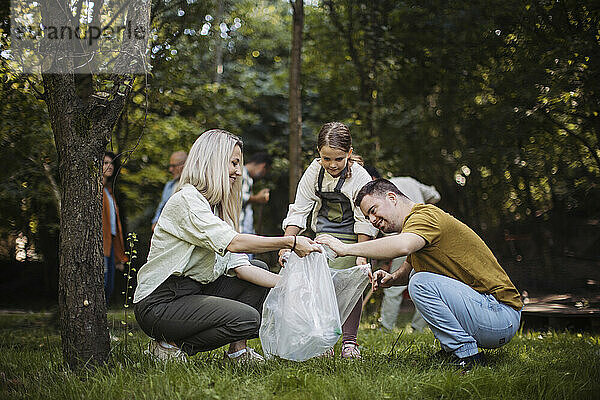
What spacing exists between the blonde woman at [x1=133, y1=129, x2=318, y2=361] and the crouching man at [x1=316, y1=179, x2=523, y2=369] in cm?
40

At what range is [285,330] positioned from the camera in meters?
2.81

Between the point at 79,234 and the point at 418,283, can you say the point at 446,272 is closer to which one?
the point at 418,283

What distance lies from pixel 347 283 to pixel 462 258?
0.63 m

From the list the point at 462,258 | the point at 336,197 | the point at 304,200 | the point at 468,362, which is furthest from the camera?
the point at 304,200

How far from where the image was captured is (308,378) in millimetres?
2539

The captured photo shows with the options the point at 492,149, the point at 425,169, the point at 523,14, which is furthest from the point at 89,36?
the point at 425,169

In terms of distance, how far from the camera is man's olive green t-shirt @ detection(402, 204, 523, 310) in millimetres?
2984

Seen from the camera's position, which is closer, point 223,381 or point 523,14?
point 223,381

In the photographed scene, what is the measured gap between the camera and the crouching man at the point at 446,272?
287 centimetres

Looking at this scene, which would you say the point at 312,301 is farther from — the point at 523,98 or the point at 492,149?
the point at 492,149

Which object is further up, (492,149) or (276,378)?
(492,149)

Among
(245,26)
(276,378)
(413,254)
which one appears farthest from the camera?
(245,26)

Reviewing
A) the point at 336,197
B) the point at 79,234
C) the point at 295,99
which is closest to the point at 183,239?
the point at 79,234

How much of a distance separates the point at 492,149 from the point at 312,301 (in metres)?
4.61
